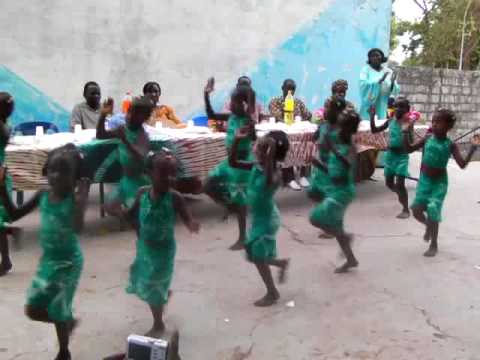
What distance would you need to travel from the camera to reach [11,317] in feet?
12.4

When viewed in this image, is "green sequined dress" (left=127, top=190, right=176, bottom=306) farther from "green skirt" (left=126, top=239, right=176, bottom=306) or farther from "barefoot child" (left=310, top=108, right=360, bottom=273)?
"barefoot child" (left=310, top=108, right=360, bottom=273)

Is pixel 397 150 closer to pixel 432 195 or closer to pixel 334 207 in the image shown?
pixel 432 195

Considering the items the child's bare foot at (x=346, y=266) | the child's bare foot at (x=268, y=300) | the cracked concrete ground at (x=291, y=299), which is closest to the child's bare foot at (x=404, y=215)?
the cracked concrete ground at (x=291, y=299)

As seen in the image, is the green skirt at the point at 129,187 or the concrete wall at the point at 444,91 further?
the concrete wall at the point at 444,91

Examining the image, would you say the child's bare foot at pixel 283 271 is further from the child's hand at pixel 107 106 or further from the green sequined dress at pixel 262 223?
the child's hand at pixel 107 106

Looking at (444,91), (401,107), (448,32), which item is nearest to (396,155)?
(401,107)

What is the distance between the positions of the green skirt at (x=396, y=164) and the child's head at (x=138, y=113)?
2.90 m

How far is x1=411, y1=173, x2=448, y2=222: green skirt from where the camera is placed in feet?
16.9

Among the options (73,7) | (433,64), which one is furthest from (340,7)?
(433,64)

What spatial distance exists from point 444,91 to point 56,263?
489 inches

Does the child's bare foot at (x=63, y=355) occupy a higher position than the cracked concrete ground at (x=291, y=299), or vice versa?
the child's bare foot at (x=63, y=355)

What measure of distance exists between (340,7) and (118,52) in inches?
171

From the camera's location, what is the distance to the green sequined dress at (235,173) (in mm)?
5133

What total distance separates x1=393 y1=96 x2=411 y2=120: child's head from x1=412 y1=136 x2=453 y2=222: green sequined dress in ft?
3.34
